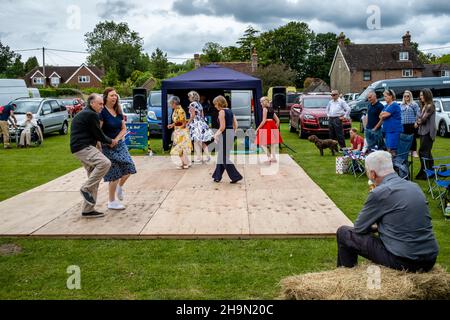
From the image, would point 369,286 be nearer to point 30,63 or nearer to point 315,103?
point 315,103

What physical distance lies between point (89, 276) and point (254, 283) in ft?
5.62

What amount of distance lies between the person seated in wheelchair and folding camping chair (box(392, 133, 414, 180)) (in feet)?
44.6

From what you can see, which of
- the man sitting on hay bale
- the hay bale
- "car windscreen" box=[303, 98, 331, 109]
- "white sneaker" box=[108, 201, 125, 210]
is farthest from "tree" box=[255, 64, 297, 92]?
the hay bale

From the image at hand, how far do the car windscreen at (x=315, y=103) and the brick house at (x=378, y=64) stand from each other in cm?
4679

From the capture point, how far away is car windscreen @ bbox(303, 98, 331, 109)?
20711 mm

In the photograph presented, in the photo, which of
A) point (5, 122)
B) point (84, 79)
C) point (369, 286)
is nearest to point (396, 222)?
point (369, 286)

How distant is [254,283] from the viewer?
488cm

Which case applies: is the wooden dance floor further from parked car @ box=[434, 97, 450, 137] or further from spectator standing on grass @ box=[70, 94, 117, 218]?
parked car @ box=[434, 97, 450, 137]

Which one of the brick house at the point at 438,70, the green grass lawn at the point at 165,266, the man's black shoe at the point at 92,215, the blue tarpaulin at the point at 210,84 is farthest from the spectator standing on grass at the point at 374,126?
the brick house at the point at 438,70

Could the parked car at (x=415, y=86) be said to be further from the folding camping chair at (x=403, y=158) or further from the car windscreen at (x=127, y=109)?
the folding camping chair at (x=403, y=158)

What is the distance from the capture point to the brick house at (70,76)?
8831 cm

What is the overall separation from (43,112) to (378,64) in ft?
177

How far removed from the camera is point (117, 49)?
302 feet

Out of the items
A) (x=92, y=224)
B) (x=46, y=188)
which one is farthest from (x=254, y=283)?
(x=46, y=188)
